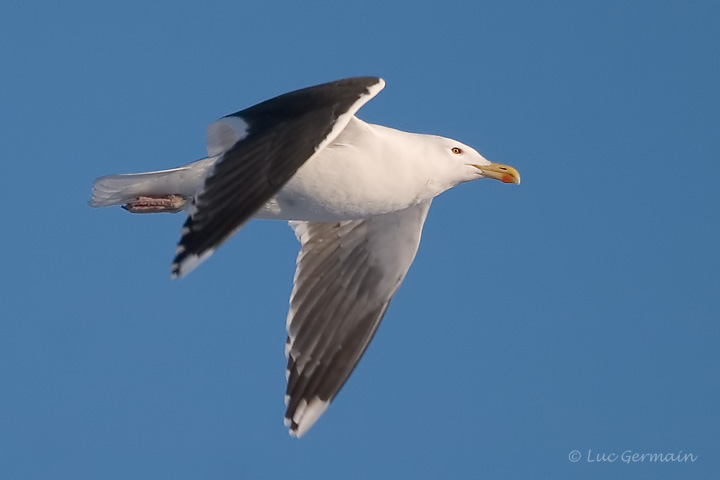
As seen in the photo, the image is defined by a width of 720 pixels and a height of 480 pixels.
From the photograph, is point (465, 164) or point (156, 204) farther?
point (465, 164)

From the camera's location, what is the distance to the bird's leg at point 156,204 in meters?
7.34

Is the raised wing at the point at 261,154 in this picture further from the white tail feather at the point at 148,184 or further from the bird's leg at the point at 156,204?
the bird's leg at the point at 156,204

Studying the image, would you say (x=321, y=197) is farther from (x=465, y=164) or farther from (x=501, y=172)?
(x=501, y=172)

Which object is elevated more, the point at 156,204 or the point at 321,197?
the point at 321,197

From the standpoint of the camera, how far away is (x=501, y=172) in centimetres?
777

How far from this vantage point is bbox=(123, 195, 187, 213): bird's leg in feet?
24.1

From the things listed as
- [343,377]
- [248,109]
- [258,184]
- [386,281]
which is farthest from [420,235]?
[258,184]

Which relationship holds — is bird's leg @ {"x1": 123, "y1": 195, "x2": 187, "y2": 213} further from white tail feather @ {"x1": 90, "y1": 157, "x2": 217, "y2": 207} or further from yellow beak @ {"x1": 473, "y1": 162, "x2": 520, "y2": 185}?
yellow beak @ {"x1": 473, "y1": 162, "x2": 520, "y2": 185}

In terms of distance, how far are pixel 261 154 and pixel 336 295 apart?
7.82 feet

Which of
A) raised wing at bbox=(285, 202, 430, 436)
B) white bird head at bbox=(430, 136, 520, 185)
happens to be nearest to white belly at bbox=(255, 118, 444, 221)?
white bird head at bbox=(430, 136, 520, 185)

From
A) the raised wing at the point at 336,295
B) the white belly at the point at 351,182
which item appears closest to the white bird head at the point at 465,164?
the white belly at the point at 351,182

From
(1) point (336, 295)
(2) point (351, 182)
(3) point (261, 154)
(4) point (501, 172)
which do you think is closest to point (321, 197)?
(2) point (351, 182)

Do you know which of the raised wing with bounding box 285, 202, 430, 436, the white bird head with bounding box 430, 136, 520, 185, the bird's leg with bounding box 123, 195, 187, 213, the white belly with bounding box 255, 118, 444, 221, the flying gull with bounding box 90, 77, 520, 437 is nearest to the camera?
the flying gull with bounding box 90, 77, 520, 437

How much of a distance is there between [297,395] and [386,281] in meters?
1.01
